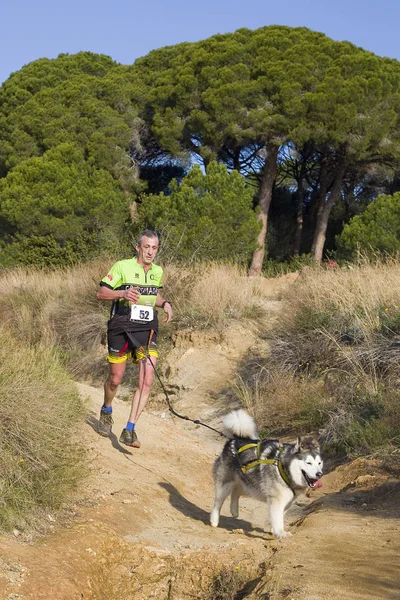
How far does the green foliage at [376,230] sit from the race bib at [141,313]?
1581 cm

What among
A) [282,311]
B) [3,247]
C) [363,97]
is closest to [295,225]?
[363,97]

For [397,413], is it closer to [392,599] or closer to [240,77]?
[392,599]

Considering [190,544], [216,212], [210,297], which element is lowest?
[190,544]

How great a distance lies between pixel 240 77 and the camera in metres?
27.0

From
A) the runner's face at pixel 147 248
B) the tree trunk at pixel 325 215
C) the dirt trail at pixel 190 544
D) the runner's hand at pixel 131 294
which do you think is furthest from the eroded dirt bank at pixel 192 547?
the tree trunk at pixel 325 215

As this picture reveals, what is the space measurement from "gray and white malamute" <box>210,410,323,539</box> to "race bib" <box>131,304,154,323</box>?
164 centimetres

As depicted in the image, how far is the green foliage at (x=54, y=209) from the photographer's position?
24.9 metres

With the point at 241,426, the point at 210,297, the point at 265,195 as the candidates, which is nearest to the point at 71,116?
the point at 265,195

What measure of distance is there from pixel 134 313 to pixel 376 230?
17114 millimetres

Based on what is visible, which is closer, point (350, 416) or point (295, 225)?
point (350, 416)

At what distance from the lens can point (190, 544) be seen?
581cm

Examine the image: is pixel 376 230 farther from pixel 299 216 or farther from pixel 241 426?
pixel 241 426

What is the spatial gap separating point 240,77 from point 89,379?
16.9 meters

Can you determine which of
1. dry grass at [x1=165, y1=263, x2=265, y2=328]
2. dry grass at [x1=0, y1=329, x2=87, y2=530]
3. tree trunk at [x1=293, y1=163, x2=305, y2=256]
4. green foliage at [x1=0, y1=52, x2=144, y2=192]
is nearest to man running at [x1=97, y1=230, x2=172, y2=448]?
dry grass at [x1=0, y1=329, x2=87, y2=530]
